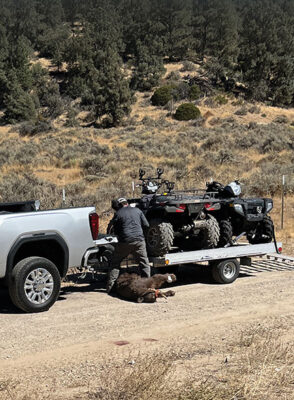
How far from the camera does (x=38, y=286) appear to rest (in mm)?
7789

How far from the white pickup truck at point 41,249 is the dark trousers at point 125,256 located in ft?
1.75

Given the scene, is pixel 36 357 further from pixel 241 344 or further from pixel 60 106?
pixel 60 106

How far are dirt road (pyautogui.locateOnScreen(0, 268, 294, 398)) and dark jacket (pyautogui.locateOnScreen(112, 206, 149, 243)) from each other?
1.02 meters

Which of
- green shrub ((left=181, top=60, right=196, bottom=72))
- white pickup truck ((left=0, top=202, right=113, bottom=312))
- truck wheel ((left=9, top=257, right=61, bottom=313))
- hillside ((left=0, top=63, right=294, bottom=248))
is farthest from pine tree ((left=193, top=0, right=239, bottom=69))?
truck wheel ((left=9, top=257, right=61, bottom=313))

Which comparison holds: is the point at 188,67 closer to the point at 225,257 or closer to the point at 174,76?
the point at 174,76

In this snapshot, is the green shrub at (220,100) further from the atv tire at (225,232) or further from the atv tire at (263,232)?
the atv tire at (225,232)

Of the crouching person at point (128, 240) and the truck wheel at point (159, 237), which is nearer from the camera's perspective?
the crouching person at point (128, 240)

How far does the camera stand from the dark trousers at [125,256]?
29.4ft

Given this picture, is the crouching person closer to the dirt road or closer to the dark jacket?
the dark jacket

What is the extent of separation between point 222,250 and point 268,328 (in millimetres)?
2814

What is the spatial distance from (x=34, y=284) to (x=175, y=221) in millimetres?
3337

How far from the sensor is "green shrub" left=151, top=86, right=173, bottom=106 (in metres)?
54.3

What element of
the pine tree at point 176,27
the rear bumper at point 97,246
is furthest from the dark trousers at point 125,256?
the pine tree at point 176,27

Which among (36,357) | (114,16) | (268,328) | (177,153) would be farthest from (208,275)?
(114,16)
